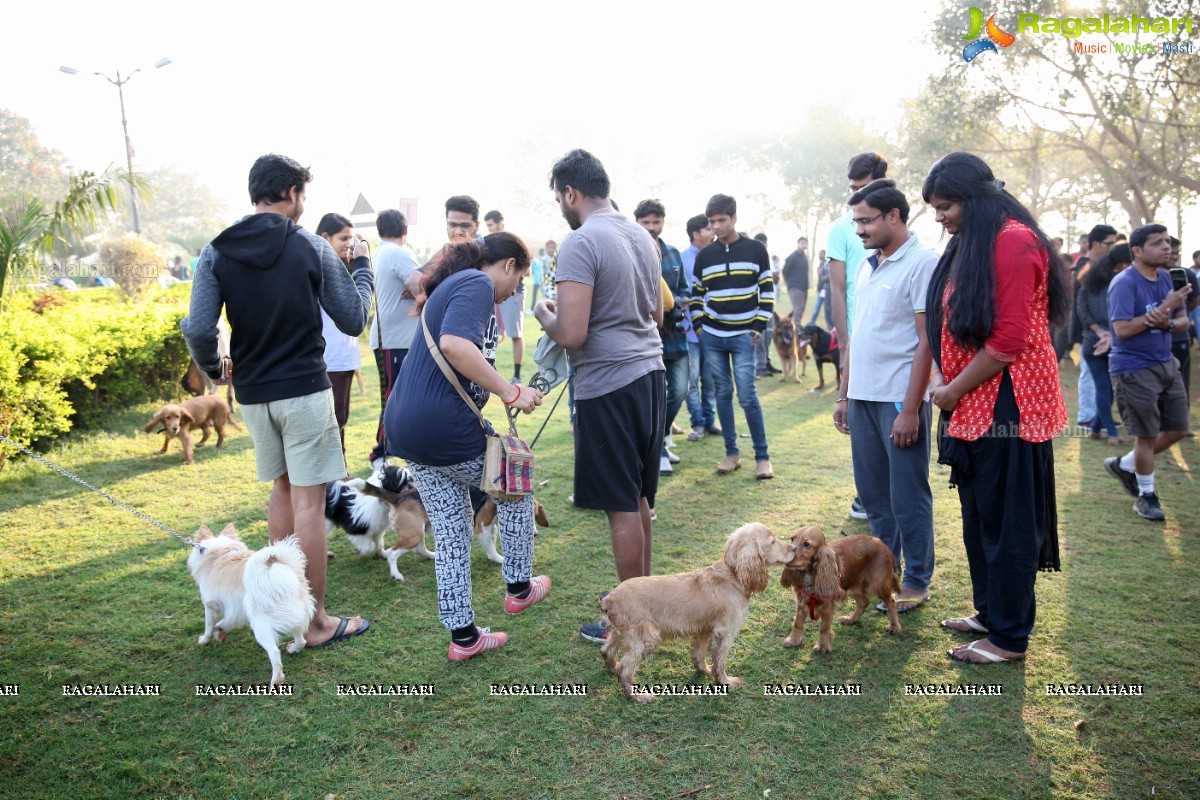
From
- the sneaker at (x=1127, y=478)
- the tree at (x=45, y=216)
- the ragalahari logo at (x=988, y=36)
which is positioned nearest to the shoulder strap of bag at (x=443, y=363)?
the sneaker at (x=1127, y=478)

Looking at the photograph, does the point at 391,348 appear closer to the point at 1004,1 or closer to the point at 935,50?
the point at 1004,1

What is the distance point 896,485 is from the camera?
3793 mm

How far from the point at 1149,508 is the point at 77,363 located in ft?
30.3

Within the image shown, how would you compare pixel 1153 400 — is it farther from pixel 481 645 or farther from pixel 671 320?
pixel 481 645

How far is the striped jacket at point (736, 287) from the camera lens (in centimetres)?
630

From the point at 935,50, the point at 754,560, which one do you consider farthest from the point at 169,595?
the point at 935,50

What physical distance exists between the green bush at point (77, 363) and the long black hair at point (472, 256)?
16.8 feet

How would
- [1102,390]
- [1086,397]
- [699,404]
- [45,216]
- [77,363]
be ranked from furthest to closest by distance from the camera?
[699,404], [1086,397], [45,216], [1102,390], [77,363]

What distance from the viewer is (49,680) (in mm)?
3295

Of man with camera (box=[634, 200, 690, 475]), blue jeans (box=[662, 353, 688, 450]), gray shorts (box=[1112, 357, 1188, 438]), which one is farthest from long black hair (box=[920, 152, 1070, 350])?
blue jeans (box=[662, 353, 688, 450])

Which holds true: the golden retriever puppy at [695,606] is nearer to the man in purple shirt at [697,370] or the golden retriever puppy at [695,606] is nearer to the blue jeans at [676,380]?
the blue jeans at [676,380]

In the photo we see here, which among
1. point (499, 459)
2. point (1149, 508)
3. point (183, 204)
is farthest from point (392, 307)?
point (183, 204)

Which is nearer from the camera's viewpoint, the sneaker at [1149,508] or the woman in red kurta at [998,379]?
the woman in red kurta at [998,379]

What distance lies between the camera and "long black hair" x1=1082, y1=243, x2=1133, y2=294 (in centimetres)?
693
